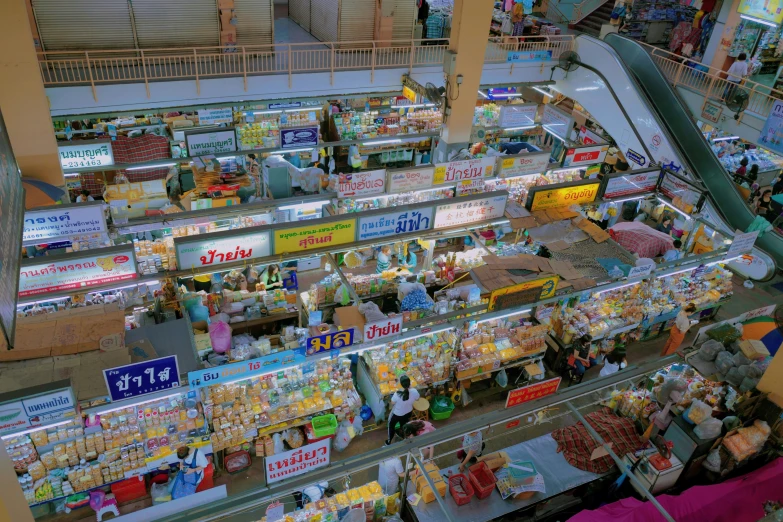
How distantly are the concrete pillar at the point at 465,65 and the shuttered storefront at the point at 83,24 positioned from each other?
30.0 ft

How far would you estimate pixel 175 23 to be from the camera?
1639 centimetres

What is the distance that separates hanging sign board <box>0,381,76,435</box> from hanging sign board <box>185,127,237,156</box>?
7806 millimetres

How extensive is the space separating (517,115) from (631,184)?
569cm

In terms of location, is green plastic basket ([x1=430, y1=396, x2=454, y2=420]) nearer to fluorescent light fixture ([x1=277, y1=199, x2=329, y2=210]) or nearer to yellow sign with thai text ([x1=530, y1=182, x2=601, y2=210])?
yellow sign with thai text ([x1=530, y1=182, x2=601, y2=210])

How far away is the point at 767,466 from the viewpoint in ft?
25.7

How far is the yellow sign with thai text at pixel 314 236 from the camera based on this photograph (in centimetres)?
933

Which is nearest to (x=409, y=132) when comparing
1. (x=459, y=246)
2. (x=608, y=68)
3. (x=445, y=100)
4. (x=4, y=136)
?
(x=445, y=100)

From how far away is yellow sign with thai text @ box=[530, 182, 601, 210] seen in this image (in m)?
11.5

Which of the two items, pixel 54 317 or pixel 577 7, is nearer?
pixel 54 317

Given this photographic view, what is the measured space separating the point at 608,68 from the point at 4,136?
53.7 feet

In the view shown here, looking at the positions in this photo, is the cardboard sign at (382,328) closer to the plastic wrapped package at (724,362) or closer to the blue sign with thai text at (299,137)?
the plastic wrapped package at (724,362)

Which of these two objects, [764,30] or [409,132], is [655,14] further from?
[409,132]

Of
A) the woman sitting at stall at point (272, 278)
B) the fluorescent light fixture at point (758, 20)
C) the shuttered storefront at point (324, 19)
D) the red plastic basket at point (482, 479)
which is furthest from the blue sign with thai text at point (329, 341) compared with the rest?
the fluorescent light fixture at point (758, 20)

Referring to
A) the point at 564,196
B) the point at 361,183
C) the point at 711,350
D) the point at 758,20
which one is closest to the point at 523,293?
the point at 711,350
